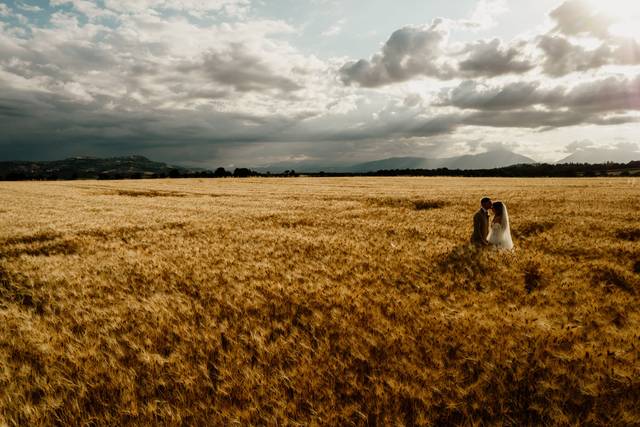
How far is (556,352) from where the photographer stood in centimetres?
428

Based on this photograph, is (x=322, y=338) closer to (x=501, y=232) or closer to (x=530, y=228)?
(x=501, y=232)

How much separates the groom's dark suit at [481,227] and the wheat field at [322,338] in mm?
1301

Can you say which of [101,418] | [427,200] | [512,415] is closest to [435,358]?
[512,415]

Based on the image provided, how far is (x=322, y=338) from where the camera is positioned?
191 inches

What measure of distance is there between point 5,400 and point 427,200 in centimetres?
2823

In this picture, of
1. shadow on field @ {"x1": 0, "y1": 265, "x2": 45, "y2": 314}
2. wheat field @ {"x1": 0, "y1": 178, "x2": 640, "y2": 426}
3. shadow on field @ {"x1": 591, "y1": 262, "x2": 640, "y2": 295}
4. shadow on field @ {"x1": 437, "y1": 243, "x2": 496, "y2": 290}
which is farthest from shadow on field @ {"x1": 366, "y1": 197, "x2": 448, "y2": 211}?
shadow on field @ {"x1": 0, "y1": 265, "x2": 45, "y2": 314}

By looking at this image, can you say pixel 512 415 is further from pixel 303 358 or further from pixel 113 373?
pixel 113 373

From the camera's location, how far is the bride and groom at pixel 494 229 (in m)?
10.1

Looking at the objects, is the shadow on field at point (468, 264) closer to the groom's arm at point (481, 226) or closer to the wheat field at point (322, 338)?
the wheat field at point (322, 338)

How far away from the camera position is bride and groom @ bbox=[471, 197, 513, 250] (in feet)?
33.3

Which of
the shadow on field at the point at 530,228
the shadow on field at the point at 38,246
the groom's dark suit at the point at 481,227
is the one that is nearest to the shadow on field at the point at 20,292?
the shadow on field at the point at 38,246

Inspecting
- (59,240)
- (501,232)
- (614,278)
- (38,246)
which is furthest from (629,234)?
(38,246)

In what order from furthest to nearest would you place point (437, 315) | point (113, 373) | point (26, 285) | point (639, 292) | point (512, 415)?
1. point (26, 285)
2. point (639, 292)
3. point (437, 315)
4. point (113, 373)
5. point (512, 415)

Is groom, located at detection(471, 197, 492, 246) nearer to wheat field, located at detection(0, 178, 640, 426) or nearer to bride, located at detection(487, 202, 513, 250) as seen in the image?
bride, located at detection(487, 202, 513, 250)
